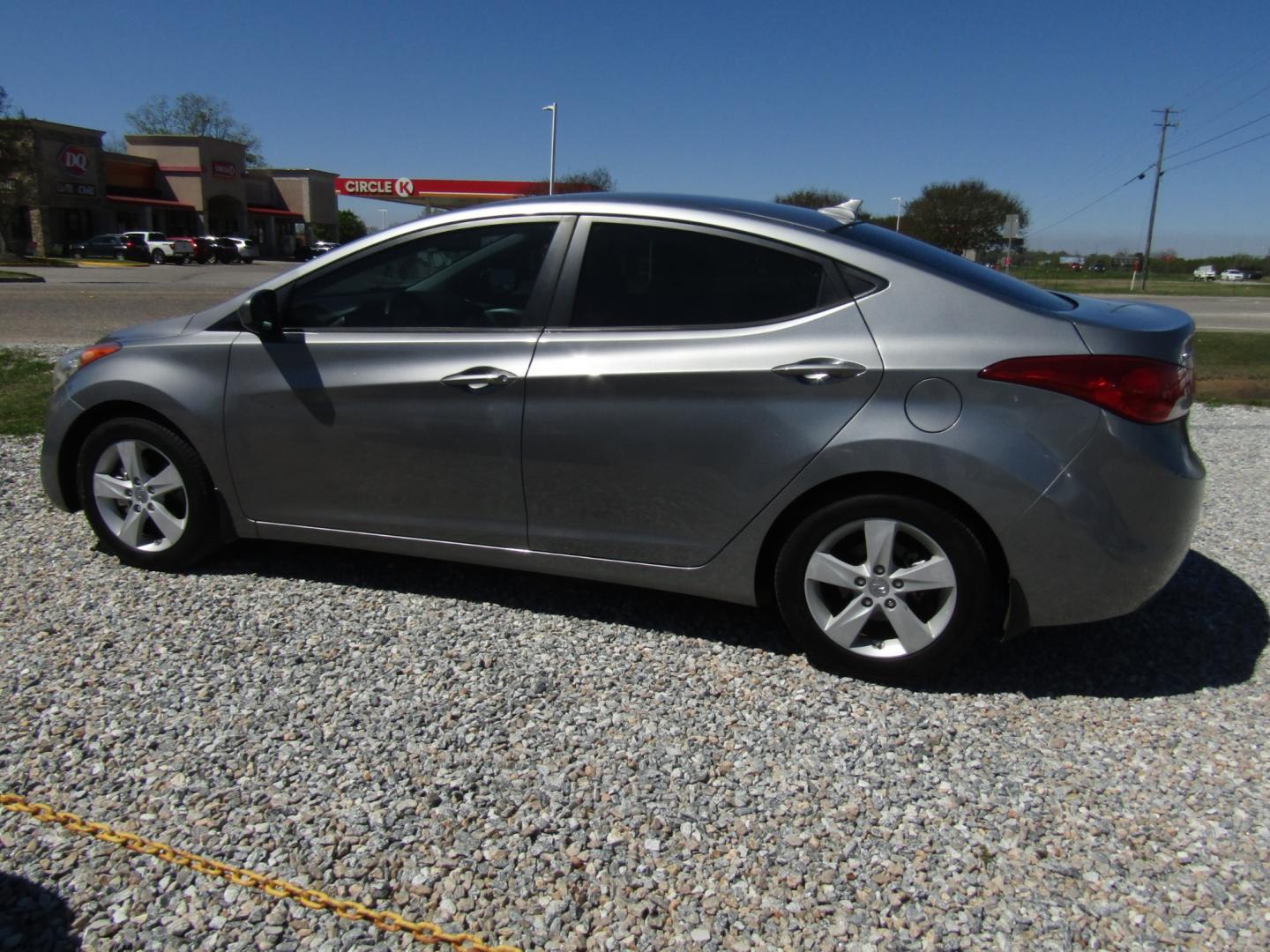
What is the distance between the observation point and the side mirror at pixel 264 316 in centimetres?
400

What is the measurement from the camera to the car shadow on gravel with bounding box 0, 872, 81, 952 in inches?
86.2

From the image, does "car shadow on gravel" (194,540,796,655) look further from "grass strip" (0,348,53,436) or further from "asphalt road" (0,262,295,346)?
"asphalt road" (0,262,295,346)

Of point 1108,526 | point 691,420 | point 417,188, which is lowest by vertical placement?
point 1108,526

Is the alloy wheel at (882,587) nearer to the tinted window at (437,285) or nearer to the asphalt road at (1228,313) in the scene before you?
the tinted window at (437,285)

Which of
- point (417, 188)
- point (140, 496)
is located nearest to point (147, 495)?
point (140, 496)

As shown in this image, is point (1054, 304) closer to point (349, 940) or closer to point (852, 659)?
point (852, 659)

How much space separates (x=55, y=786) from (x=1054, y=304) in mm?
3630

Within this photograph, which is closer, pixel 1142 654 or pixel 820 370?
pixel 820 370

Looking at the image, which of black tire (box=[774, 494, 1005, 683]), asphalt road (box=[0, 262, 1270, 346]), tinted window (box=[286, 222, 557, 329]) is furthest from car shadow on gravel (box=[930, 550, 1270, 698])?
asphalt road (box=[0, 262, 1270, 346])

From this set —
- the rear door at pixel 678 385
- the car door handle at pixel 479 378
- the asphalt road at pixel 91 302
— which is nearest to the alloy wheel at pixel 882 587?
the rear door at pixel 678 385

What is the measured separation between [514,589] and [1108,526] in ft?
7.99

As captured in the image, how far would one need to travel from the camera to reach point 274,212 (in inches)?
2657

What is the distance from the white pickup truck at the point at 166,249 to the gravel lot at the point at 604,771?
48.5m

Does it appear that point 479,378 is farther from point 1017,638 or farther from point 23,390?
point 23,390
